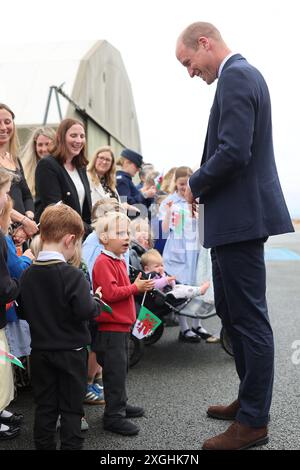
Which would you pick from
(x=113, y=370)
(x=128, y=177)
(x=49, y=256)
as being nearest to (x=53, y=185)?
(x=49, y=256)

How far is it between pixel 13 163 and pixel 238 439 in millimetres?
2439

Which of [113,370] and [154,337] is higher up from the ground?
[113,370]

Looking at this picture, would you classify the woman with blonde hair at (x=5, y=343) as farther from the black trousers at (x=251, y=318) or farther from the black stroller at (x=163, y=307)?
the black stroller at (x=163, y=307)

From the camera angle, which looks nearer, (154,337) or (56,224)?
(56,224)

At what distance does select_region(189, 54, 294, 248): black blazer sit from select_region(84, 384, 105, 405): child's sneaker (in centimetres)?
135

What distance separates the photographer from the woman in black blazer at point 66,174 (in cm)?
369

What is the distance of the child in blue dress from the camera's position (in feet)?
16.2

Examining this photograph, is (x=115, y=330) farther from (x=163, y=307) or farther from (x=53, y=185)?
(x=53, y=185)

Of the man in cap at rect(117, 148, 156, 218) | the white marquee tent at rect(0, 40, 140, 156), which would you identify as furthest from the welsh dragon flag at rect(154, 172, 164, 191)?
the white marquee tent at rect(0, 40, 140, 156)

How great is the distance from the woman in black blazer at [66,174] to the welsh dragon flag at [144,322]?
0.74 m

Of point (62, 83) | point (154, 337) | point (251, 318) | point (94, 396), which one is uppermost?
point (62, 83)

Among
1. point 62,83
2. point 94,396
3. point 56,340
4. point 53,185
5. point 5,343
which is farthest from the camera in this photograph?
point 62,83

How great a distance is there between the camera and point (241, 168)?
2359 millimetres
